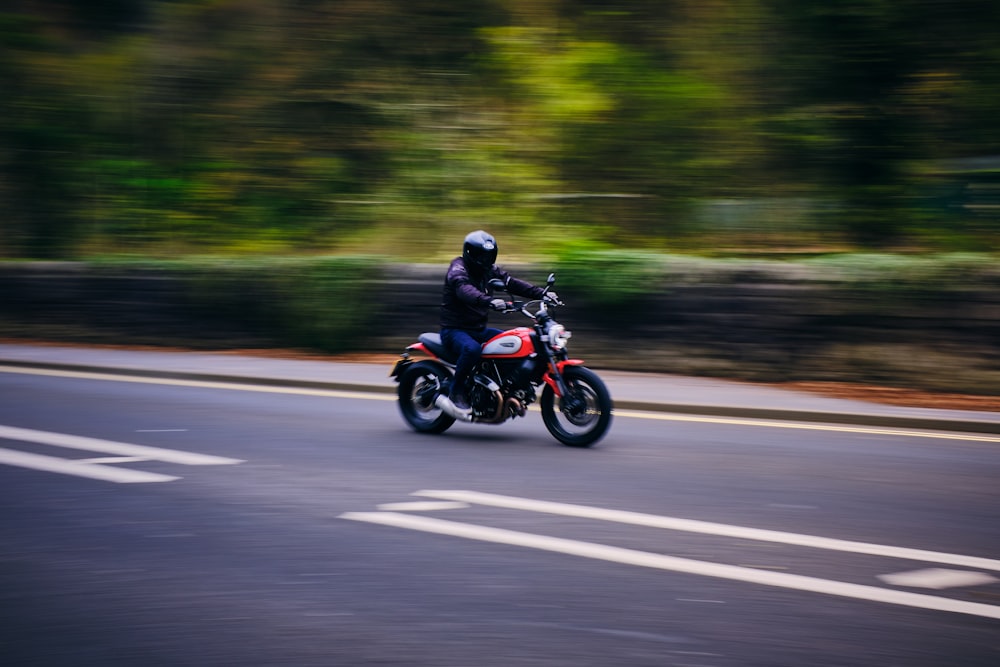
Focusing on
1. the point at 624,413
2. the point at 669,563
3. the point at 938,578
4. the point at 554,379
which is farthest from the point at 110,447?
the point at 938,578

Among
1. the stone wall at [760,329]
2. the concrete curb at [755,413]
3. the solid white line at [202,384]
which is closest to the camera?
the concrete curb at [755,413]

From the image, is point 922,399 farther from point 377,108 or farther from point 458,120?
point 377,108

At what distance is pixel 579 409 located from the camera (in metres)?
9.21

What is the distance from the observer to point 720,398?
11789 mm

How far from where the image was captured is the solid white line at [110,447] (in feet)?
28.0

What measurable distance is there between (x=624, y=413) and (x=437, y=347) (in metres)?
2.47

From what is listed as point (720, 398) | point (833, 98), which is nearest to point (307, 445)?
point (720, 398)

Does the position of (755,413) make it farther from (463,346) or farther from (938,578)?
(938,578)

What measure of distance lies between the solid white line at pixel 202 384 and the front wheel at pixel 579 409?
359 cm

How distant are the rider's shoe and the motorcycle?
0.02 meters

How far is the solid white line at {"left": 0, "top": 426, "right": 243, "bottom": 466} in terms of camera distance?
8523 mm

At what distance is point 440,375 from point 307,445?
1348 mm

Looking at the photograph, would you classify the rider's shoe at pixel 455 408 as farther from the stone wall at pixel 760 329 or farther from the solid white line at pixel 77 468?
the stone wall at pixel 760 329

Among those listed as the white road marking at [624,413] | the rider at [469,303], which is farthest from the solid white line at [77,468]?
the white road marking at [624,413]
